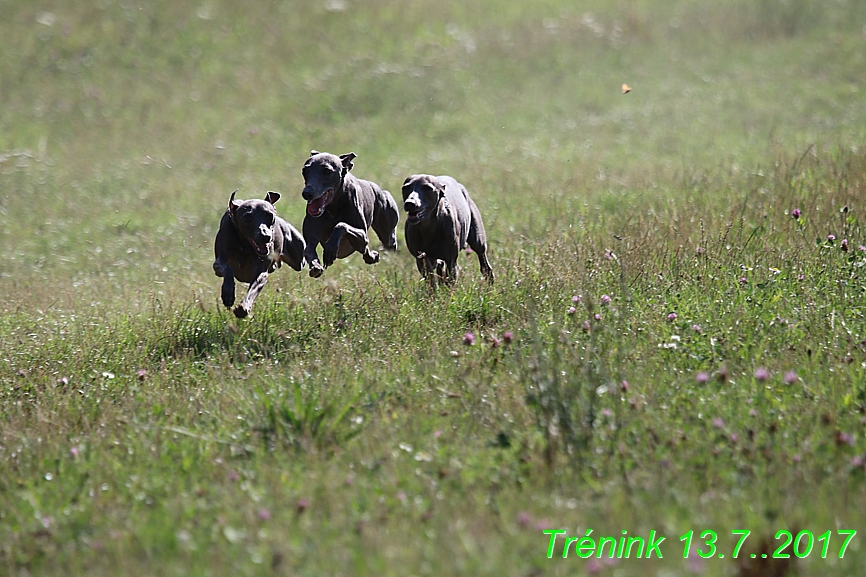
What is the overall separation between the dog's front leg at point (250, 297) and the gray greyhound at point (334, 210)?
0.38 m

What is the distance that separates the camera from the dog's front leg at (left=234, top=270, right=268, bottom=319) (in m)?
6.52

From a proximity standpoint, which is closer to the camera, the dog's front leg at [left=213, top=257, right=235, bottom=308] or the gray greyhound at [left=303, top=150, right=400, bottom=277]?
the dog's front leg at [left=213, top=257, right=235, bottom=308]

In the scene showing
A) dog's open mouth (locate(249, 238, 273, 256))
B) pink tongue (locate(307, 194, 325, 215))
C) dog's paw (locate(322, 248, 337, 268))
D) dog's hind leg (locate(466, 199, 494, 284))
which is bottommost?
dog's hind leg (locate(466, 199, 494, 284))

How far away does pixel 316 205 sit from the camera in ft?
24.1

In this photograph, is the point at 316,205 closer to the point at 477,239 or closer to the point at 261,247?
the point at 261,247

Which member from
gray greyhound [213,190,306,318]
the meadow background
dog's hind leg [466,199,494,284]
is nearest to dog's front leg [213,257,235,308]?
gray greyhound [213,190,306,318]

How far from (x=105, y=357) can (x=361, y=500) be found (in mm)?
3235

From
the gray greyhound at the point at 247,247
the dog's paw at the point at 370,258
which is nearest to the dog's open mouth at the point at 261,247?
the gray greyhound at the point at 247,247

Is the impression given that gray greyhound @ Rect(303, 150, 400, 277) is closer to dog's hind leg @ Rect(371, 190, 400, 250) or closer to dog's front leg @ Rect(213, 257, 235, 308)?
dog's hind leg @ Rect(371, 190, 400, 250)

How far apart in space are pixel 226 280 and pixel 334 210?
116cm

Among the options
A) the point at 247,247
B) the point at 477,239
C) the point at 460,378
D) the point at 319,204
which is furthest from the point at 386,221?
the point at 460,378

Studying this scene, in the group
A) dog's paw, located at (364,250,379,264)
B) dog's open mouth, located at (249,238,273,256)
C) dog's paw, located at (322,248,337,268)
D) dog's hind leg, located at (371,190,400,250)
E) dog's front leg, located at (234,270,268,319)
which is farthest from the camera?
dog's hind leg, located at (371,190,400,250)

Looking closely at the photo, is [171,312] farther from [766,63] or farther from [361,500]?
[766,63]

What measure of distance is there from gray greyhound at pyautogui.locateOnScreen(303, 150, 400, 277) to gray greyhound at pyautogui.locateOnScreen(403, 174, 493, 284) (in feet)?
1.35
